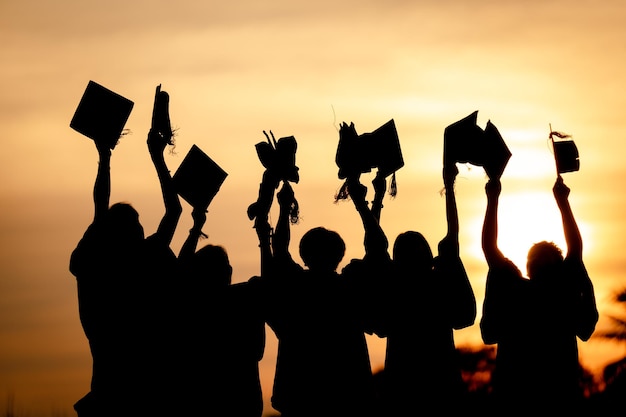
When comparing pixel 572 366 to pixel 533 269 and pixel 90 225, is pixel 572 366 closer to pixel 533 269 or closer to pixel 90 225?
pixel 533 269

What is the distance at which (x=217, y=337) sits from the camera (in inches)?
303

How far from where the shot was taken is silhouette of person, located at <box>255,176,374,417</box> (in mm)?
7473

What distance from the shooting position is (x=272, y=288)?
764 centimetres

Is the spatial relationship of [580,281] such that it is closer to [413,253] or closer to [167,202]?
[413,253]

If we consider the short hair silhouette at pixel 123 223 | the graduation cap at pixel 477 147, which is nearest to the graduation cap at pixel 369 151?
the graduation cap at pixel 477 147

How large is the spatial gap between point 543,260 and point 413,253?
928 mm

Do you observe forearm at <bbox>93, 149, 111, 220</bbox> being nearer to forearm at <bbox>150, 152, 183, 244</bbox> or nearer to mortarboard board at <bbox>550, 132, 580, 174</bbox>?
forearm at <bbox>150, 152, 183, 244</bbox>

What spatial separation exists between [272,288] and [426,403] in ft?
4.31

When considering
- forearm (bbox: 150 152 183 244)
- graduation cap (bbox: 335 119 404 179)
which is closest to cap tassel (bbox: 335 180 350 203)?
graduation cap (bbox: 335 119 404 179)

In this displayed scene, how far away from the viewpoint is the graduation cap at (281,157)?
26.7 feet

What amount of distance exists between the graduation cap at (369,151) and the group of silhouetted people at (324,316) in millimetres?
481

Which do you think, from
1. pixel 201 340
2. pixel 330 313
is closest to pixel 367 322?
pixel 330 313

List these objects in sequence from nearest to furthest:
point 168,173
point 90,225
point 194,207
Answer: point 90,225 → point 168,173 → point 194,207

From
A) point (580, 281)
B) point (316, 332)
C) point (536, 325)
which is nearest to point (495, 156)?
point (580, 281)
